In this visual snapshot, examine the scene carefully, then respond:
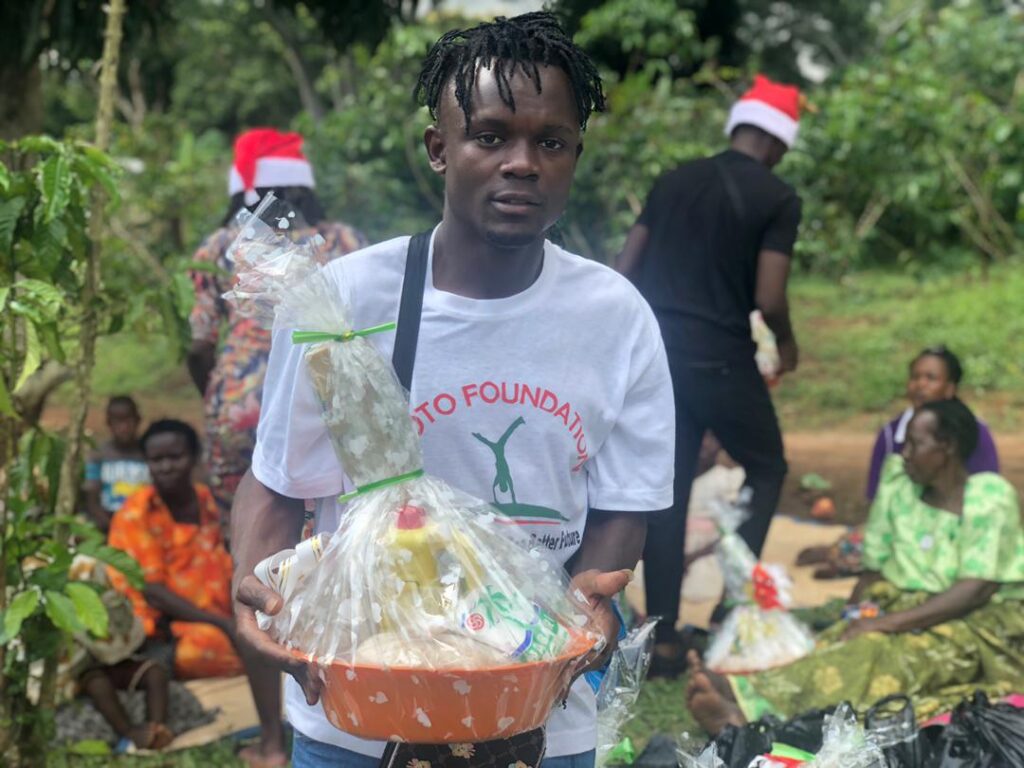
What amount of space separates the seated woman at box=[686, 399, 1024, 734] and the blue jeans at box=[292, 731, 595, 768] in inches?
75.6

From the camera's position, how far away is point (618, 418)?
1920 mm

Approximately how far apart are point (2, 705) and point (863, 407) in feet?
25.4

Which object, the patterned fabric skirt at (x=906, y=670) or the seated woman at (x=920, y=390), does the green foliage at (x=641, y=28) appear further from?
the patterned fabric skirt at (x=906, y=670)

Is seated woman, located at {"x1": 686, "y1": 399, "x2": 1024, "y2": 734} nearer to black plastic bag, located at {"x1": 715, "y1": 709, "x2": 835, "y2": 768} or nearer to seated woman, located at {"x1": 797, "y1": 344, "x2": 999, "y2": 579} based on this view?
seated woman, located at {"x1": 797, "y1": 344, "x2": 999, "y2": 579}

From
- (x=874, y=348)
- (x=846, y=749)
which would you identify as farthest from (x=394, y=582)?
(x=874, y=348)

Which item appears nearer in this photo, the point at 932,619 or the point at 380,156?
the point at 932,619

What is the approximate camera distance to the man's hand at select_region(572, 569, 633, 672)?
1.78m

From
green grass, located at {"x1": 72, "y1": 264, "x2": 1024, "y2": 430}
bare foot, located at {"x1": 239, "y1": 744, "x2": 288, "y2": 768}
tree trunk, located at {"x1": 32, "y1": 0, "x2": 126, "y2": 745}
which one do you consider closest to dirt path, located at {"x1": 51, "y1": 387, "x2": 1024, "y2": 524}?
green grass, located at {"x1": 72, "y1": 264, "x2": 1024, "y2": 430}

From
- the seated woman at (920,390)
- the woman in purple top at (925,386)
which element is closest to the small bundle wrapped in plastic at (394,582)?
the seated woman at (920,390)

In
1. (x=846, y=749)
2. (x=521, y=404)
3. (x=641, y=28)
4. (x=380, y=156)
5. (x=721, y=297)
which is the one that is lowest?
(x=846, y=749)

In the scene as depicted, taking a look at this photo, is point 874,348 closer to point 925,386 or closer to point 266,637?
point 925,386

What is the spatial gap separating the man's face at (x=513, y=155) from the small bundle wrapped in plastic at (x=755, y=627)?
2.83m

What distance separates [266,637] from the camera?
1.71 metres

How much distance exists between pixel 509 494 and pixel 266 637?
38 cm
